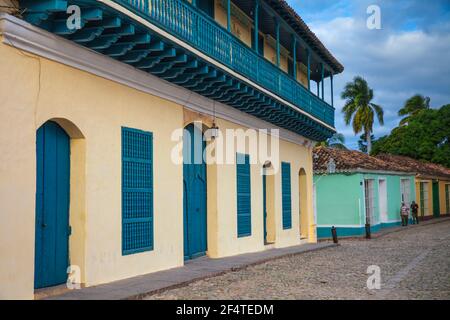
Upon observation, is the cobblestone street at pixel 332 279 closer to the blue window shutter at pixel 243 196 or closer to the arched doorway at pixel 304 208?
the blue window shutter at pixel 243 196

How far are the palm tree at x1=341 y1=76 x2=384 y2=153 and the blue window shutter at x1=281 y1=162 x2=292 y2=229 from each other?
2788cm

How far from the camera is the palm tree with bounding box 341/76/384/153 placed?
43375mm

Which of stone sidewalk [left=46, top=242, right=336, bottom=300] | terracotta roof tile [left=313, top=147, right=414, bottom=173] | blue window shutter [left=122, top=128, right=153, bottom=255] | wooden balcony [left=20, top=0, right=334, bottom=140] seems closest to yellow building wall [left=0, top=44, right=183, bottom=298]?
blue window shutter [left=122, top=128, right=153, bottom=255]

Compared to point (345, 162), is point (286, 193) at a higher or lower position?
lower

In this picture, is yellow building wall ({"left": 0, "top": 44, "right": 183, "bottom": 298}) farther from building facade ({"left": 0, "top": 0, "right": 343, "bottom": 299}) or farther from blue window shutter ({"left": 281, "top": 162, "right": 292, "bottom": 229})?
blue window shutter ({"left": 281, "top": 162, "right": 292, "bottom": 229})

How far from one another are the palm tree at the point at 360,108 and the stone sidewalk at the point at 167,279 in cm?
3211

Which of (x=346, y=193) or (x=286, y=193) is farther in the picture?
(x=346, y=193)

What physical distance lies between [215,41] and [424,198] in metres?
27.3

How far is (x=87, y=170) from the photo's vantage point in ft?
25.9

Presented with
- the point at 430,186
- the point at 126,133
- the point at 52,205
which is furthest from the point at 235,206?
the point at 430,186

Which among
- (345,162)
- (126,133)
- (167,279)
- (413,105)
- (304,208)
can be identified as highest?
(413,105)

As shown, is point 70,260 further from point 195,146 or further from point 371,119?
point 371,119

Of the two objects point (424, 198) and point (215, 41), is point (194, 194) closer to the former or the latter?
point (215, 41)

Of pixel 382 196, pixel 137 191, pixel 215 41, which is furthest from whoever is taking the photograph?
pixel 382 196
